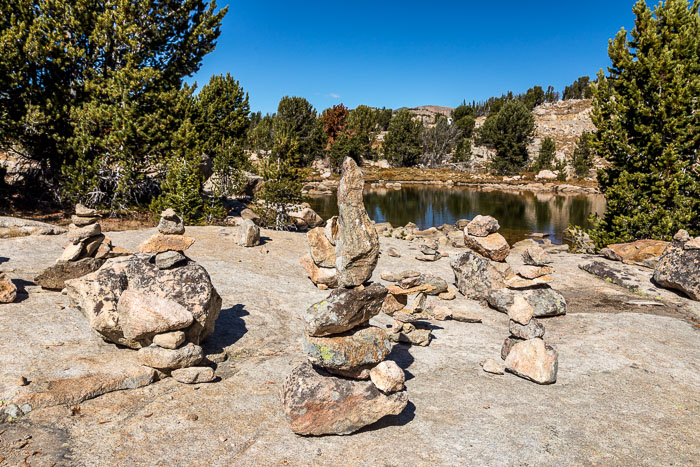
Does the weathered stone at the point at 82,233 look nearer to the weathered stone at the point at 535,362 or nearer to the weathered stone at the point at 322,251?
the weathered stone at the point at 322,251

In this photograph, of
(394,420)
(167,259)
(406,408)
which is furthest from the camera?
(167,259)

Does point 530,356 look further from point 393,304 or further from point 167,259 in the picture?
point 167,259

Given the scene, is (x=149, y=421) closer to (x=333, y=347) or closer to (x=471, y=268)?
(x=333, y=347)

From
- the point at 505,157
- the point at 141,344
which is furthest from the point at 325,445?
the point at 505,157

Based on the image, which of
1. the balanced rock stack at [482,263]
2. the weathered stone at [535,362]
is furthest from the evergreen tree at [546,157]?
the weathered stone at [535,362]

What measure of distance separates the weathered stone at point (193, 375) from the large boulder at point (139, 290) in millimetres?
1224

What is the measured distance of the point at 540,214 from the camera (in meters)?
56.9

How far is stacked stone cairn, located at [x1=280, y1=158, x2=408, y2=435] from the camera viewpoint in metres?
7.43

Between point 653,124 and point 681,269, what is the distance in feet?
37.9

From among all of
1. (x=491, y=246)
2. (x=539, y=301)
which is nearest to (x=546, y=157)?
(x=491, y=246)

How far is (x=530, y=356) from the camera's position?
10.2 meters

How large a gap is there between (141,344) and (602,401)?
10.8m

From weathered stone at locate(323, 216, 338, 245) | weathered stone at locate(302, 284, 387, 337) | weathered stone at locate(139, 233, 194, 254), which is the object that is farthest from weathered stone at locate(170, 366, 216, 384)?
weathered stone at locate(323, 216, 338, 245)

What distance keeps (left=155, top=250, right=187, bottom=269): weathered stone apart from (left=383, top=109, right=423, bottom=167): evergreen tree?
11740 centimetres
